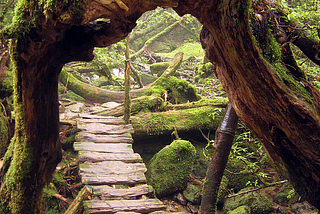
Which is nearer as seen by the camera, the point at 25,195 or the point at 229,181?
the point at 25,195

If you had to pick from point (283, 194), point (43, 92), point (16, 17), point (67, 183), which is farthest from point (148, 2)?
point (283, 194)

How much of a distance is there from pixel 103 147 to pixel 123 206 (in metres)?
1.59

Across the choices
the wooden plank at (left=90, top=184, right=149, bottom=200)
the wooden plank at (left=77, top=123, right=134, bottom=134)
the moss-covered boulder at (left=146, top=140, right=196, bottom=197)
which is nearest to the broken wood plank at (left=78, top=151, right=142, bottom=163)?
the wooden plank at (left=90, top=184, right=149, bottom=200)

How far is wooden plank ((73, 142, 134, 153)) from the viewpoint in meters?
5.00

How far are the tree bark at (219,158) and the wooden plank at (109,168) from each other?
147 cm

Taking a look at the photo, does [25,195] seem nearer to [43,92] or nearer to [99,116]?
[43,92]

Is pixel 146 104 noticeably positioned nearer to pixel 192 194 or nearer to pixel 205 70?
pixel 192 194

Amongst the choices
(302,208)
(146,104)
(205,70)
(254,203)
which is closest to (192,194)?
(254,203)

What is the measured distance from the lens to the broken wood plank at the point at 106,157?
185 inches

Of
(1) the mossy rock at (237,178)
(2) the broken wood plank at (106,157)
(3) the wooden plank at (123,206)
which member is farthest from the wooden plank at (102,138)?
(1) the mossy rock at (237,178)

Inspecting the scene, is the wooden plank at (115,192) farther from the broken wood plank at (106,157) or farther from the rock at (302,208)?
the rock at (302,208)

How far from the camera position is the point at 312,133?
2.04m

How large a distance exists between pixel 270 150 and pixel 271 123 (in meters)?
0.42

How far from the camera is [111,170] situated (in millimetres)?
4527
